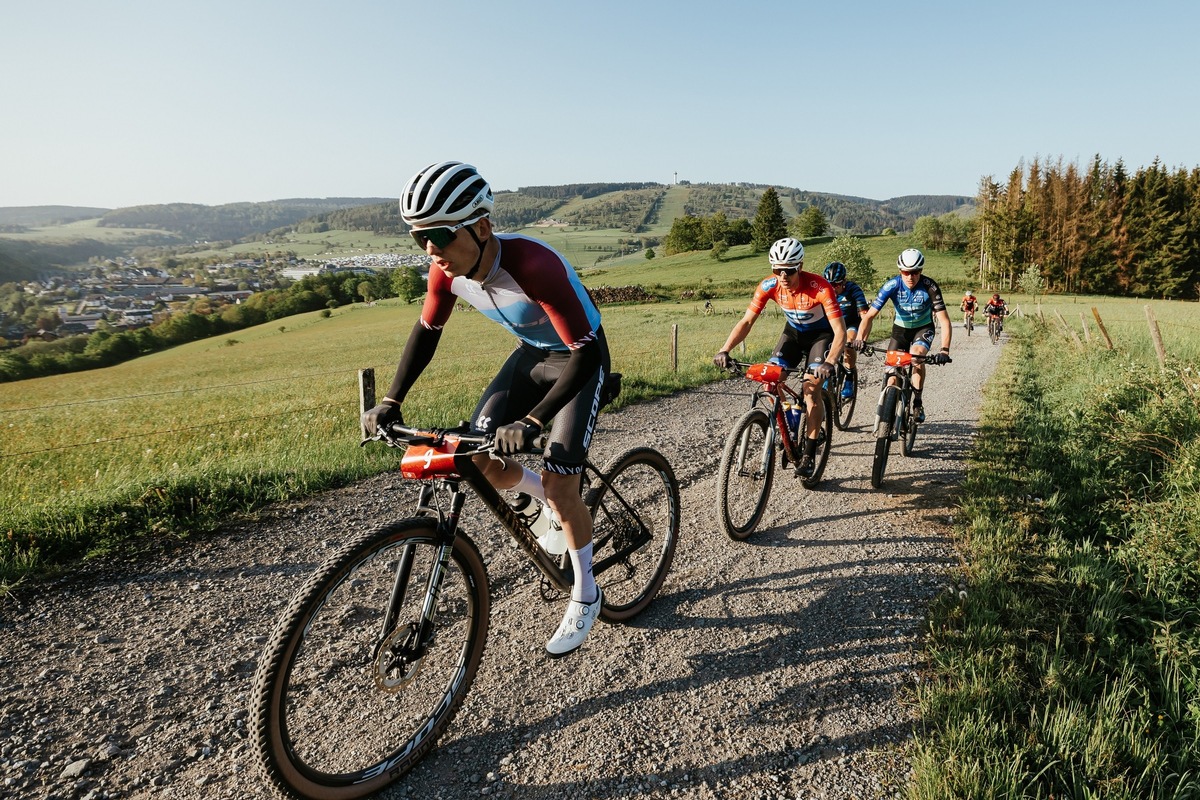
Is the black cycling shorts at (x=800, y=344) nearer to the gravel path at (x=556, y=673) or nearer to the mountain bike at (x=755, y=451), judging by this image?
the mountain bike at (x=755, y=451)

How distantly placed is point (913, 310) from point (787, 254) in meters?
3.00

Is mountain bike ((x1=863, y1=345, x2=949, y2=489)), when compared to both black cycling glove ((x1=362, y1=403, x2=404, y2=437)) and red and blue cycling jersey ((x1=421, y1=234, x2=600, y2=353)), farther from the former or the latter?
black cycling glove ((x1=362, y1=403, x2=404, y2=437))

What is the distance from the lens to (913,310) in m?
8.10

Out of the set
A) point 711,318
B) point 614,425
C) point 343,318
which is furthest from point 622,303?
point 614,425

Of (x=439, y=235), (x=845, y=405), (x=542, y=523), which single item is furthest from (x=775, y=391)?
(x=845, y=405)

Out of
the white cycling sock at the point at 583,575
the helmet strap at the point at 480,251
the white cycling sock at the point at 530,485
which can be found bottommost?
the white cycling sock at the point at 583,575

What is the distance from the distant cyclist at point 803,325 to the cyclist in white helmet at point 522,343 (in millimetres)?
2493

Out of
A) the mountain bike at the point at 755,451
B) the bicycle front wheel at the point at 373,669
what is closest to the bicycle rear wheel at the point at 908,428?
the mountain bike at the point at 755,451

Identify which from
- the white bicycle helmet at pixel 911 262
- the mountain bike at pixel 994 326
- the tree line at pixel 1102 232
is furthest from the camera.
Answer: the tree line at pixel 1102 232

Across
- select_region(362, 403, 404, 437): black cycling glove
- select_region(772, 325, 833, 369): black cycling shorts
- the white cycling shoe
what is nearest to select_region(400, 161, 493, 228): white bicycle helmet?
select_region(362, 403, 404, 437): black cycling glove

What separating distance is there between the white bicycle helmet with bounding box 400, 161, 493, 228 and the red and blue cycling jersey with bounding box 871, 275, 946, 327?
679cm

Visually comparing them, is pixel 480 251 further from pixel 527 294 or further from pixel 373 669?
pixel 373 669

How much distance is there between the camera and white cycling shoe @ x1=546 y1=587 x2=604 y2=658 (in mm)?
3262

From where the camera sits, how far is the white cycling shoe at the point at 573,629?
3262mm
